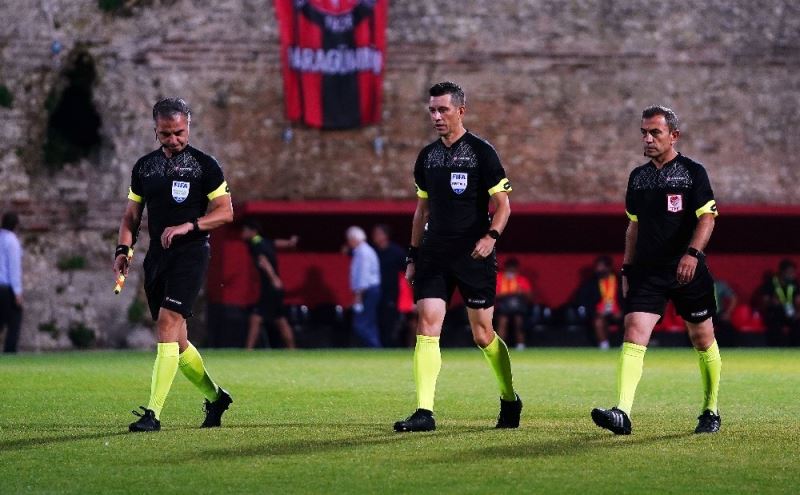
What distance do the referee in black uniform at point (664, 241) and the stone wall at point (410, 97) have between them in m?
17.2

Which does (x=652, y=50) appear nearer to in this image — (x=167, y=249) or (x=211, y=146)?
(x=211, y=146)

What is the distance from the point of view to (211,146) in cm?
2602

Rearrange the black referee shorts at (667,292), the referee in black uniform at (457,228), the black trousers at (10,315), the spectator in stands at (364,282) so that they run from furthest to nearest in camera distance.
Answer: the spectator in stands at (364,282) < the black trousers at (10,315) < the referee in black uniform at (457,228) < the black referee shorts at (667,292)

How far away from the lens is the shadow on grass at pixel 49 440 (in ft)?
26.8

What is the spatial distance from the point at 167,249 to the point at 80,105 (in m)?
17.7

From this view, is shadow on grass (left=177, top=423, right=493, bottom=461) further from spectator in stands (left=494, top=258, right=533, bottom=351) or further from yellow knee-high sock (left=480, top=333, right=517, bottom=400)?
spectator in stands (left=494, top=258, right=533, bottom=351)

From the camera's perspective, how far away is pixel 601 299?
80.4 feet

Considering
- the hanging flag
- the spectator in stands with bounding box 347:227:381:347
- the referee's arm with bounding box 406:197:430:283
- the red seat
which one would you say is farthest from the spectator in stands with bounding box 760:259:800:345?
the referee's arm with bounding box 406:197:430:283

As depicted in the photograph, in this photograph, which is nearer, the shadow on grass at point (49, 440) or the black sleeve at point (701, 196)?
the shadow on grass at point (49, 440)

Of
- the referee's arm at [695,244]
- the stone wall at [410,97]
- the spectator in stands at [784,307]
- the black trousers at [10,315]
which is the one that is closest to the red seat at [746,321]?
the spectator in stands at [784,307]

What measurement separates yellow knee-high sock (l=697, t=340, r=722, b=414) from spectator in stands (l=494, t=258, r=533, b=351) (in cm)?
1445

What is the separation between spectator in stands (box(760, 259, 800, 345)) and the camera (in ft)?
81.7

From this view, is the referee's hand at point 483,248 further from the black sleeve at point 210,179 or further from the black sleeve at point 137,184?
the black sleeve at point 137,184

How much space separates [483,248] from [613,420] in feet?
4.02
